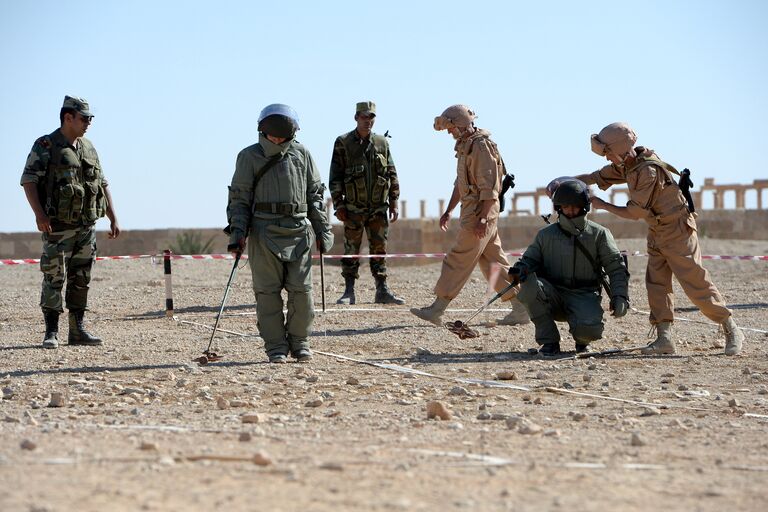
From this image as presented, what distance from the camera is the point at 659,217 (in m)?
8.43

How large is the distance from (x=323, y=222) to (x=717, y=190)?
24.6 m

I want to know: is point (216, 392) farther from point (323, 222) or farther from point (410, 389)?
point (323, 222)

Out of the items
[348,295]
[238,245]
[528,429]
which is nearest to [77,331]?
[238,245]

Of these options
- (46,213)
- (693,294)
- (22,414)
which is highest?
(46,213)

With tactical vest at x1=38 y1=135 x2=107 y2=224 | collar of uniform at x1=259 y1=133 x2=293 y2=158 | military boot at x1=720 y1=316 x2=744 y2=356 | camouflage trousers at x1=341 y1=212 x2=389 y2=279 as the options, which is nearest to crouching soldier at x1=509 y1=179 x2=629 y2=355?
military boot at x1=720 y1=316 x2=744 y2=356

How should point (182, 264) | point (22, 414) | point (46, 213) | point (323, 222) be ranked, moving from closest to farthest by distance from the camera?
point (22, 414)
point (323, 222)
point (46, 213)
point (182, 264)

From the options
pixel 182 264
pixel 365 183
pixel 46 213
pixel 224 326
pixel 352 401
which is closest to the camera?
pixel 352 401

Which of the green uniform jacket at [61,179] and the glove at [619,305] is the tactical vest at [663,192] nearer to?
the glove at [619,305]

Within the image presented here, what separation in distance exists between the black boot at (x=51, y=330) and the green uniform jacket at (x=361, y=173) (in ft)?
11.7

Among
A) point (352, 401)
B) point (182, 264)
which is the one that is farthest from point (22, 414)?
point (182, 264)

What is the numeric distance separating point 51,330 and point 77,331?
0.63 feet

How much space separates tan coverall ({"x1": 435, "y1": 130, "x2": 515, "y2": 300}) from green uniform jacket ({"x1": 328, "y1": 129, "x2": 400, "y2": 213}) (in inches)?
102

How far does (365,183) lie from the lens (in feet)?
40.3

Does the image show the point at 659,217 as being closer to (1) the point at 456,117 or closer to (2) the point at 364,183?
(1) the point at 456,117
